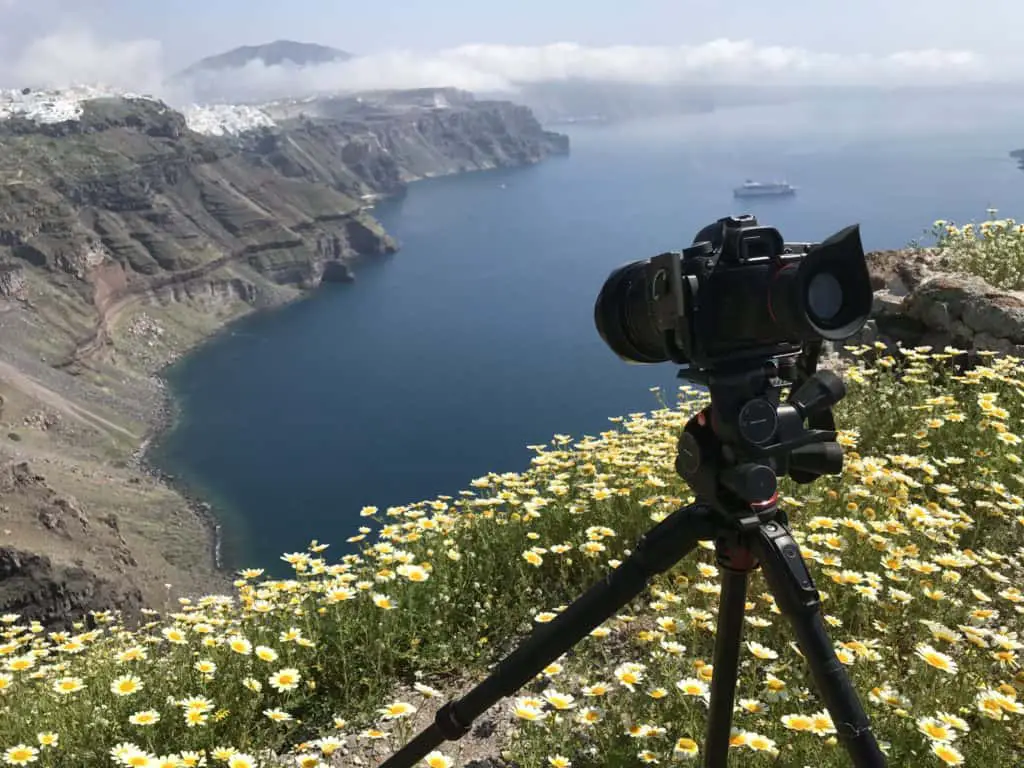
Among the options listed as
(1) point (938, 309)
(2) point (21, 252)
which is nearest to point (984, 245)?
(1) point (938, 309)

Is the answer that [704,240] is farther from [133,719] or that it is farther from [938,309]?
[938,309]

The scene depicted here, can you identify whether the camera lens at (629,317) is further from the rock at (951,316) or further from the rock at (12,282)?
the rock at (12,282)

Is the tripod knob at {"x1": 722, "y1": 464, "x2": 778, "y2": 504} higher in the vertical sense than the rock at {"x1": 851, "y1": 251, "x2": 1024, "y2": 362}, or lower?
higher

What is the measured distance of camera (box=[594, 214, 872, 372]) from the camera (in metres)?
2.00

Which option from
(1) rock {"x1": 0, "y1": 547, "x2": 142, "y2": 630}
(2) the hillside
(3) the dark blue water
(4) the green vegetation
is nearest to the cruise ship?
(3) the dark blue water

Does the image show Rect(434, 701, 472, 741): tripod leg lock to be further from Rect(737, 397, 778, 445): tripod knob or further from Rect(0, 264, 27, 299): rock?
Rect(0, 264, 27, 299): rock

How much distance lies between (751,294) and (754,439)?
356 mm

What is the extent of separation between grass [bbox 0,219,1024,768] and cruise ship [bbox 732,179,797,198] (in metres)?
149

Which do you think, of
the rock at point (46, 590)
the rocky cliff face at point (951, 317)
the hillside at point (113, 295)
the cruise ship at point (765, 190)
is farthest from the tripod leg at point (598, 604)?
the cruise ship at point (765, 190)

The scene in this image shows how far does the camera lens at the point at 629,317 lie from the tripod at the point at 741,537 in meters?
0.20

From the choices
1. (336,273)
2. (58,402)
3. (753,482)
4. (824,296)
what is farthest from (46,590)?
(336,273)

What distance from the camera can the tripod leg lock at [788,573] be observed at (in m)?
2.05

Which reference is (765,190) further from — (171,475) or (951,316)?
(951,316)

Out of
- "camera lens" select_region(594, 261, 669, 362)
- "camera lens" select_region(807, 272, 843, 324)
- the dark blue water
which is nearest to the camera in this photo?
"camera lens" select_region(807, 272, 843, 324)
